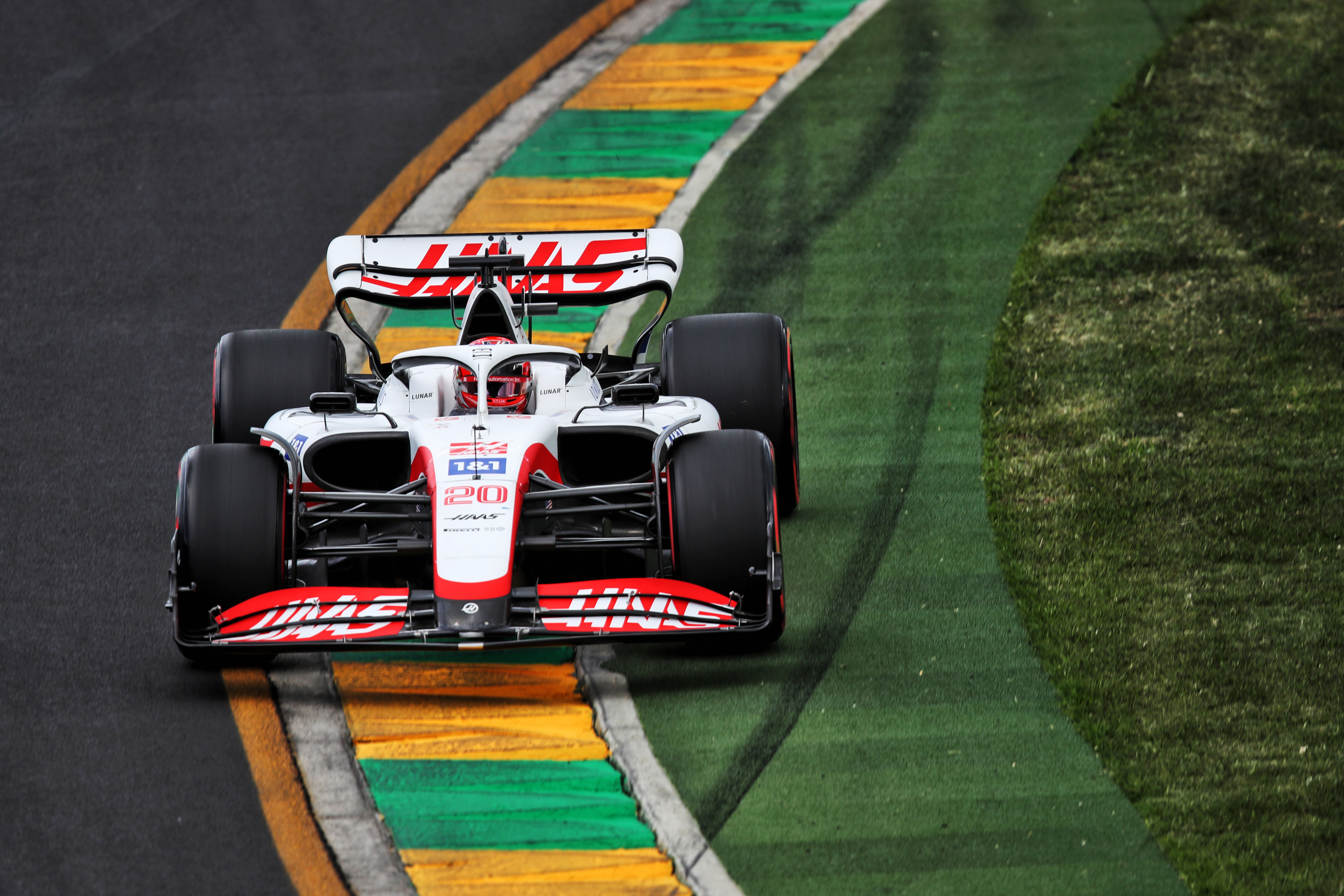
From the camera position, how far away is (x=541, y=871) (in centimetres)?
665

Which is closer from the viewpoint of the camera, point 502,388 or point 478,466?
point 478,466

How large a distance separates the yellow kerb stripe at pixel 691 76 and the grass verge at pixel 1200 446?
9.79 feet

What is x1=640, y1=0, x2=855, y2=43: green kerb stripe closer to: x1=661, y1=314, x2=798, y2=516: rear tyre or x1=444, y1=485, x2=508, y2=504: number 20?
x1=661, y1=314, x2=798, y2=516: rear tyre

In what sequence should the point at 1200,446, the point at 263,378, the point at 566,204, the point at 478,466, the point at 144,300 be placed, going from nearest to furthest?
1. the point at 478,466
2. the point at 263,378
3. the point at 1200,446
4. the point at 144,300
5. the point at 566,204

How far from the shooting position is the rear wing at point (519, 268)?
9898mm

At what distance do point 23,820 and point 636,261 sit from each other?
4.50m

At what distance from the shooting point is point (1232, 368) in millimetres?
11367

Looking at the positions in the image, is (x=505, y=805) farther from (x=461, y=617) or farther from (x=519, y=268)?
(x=519, y=268)

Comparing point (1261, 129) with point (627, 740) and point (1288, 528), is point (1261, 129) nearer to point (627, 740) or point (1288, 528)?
point (1288, 528)

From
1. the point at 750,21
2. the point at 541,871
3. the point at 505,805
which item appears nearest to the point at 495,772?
the point at 505,805

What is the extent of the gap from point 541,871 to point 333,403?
3016 millimetres

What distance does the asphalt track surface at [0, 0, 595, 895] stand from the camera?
7.12 metres

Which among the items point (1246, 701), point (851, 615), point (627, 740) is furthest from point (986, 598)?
point (627, 740)

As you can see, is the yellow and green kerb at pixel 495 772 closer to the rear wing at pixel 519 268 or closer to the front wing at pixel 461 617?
the front wing at pixel 461 617
